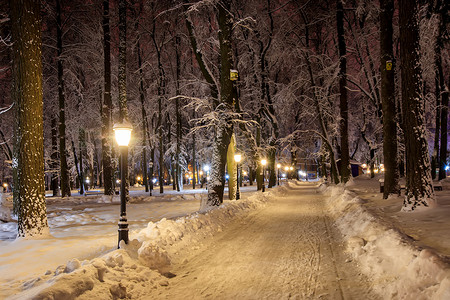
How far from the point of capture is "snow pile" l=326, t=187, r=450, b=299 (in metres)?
4.21

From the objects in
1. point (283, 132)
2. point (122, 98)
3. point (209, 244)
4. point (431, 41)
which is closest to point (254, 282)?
point (209, 244)

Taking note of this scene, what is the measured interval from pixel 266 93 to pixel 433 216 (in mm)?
Result: 21767

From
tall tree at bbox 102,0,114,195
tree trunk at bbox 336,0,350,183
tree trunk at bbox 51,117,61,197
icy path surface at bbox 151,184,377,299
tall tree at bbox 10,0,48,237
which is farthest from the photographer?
tree trunk at bbox 51,117,61,197

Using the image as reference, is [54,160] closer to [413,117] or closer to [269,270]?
[269,270]

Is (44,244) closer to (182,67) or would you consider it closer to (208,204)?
(208,204)

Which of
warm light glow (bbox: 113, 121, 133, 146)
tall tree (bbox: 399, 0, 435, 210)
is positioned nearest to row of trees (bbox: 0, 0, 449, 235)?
tall tree (bbox: 399, 0, 435, 210)

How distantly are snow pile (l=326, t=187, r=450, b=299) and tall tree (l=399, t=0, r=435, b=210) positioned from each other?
9.97 ft

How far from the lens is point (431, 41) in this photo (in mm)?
11602

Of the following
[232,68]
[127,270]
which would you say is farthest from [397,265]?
[232,68]

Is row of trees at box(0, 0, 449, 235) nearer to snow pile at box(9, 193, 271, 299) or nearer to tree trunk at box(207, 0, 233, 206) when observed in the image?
tree trunk at box(207, 0, 233, 206)

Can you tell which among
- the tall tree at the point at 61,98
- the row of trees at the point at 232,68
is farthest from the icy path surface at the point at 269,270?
the tall tree at the point at 61,98

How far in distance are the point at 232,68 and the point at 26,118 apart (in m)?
9.76

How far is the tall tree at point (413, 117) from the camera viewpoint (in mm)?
10102

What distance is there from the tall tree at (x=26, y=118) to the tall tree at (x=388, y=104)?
13287mm
